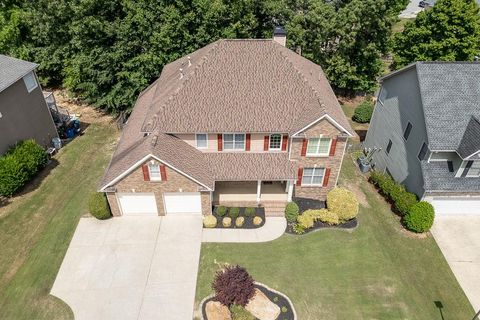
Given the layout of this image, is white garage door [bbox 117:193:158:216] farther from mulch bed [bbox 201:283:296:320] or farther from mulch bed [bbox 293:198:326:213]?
mulch bed [bbox 293:198:326:213]

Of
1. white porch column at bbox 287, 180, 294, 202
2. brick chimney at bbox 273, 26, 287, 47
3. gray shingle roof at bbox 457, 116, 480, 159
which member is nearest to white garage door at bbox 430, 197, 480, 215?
gray shingle roof at bbox 457, 116, 480, 159

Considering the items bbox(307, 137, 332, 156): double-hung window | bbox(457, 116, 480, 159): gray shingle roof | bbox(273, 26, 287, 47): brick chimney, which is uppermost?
bbox(273, 26, 287, 47): brick chimney

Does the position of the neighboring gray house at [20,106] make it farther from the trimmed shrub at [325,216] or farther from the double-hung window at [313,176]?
the trimmed shrub at [325,216]

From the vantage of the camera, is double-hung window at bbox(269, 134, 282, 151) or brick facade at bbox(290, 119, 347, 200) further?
double-hung window at bbox(269, 134, 282, 151)

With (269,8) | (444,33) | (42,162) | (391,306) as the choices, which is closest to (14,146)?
(42,162)

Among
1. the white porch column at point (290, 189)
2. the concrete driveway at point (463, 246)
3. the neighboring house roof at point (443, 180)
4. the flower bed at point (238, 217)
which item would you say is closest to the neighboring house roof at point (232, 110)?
the white porch column at point (290, 189)

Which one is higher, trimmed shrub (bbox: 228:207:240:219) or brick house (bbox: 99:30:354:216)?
brick house (bbox: 99:30:354:216)

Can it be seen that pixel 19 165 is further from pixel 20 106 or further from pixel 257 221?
pixel 257 221
